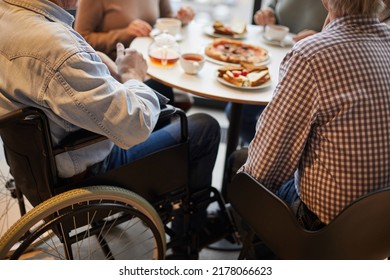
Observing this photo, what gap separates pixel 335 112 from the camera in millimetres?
946

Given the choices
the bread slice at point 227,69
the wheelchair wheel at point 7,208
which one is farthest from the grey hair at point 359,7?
the wheelchair wheel at point 7,208

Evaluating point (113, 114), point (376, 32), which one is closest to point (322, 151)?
point (376, 32)

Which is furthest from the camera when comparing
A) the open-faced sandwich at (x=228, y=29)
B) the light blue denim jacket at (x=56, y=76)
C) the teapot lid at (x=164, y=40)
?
the open-faced sandwich at (x=228, y=29)

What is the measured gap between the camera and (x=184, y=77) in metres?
1.48

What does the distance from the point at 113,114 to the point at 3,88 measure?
0.89ft

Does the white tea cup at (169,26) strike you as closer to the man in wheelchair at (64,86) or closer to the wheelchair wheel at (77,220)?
the man in wheelchair at (64,86)

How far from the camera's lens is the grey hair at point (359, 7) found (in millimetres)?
953

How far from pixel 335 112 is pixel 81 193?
683 millimetres

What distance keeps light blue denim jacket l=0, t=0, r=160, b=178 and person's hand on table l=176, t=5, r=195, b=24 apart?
1078 mm

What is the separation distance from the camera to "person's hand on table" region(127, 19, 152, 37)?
1802 millimetres

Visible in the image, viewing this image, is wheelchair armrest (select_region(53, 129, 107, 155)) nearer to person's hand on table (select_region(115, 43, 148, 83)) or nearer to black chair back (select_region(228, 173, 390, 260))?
person's hand on table (select_region(115, 43, 148, 83))

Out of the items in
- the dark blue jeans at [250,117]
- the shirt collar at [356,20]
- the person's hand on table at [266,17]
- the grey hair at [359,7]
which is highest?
the grey hair at [359,7]

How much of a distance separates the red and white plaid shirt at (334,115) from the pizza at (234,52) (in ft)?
2.01

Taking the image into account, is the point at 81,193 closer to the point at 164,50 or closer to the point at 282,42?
the point at 164,50
